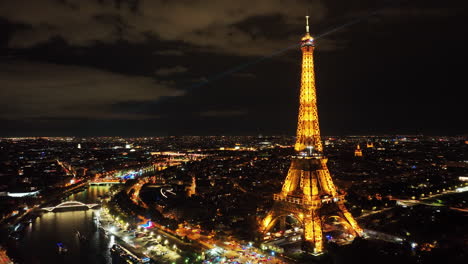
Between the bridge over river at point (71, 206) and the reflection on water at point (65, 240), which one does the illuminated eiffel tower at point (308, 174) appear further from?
the bridge over river at point (71, 206)

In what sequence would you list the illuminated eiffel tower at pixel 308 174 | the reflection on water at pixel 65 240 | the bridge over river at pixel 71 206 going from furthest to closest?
1. the bridge over river at pixel 71 206
2. the reflection on water at pixel 65 240
3. the illuminated eiffel tower at pixel 308 174

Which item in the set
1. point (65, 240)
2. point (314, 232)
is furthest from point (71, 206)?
point (314, 232)

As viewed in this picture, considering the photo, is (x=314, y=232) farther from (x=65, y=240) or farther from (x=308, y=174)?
(x=65, y=240)

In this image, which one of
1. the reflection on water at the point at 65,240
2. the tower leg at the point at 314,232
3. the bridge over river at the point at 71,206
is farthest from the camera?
→ the bridge over river at the point at 71,206

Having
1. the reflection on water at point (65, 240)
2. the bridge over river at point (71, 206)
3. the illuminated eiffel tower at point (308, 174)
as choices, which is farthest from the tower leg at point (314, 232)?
the bridge over river at point (71, 206)

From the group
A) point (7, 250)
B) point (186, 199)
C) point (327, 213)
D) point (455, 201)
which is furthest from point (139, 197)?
point (455, 201)

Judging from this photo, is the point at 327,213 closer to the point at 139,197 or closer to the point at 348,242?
the point at 348,242

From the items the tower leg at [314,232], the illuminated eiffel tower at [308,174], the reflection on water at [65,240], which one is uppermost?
the illuminated eiffel tower at [308,174]

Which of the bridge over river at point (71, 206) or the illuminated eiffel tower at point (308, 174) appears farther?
the bridge over river at point (71, 206)

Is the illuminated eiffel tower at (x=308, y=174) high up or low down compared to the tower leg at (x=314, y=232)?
up
